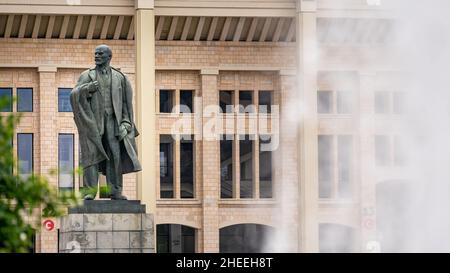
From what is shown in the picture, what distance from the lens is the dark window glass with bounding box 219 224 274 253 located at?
52.2 m

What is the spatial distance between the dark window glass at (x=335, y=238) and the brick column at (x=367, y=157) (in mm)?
608

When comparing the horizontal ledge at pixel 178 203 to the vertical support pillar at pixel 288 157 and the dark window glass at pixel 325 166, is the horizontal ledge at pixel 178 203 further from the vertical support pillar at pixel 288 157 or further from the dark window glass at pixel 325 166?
the dark window glass at pixel 325 166

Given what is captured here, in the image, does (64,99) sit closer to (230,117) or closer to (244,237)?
(230,117)

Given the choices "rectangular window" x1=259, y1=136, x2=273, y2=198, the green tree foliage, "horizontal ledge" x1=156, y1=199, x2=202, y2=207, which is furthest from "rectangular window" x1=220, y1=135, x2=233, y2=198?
the green tree foliage

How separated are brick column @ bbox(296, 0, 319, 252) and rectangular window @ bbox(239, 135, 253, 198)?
4.51 m

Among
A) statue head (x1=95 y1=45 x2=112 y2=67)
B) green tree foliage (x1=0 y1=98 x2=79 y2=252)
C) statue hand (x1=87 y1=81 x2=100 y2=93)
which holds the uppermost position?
statue head (x1=95 y1=45 x2=112 y2=67)

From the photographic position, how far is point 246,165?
52.7m

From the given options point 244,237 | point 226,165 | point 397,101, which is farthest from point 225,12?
point 244,237

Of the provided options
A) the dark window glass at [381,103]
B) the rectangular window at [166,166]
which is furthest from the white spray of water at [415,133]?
the rectangular window at [166,166]

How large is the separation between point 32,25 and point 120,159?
24043 millimetres

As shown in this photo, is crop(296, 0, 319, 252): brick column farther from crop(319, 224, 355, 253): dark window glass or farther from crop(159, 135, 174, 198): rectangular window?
crop(159, 135, 174, 198): rectangular window

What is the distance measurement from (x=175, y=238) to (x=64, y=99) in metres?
6.14

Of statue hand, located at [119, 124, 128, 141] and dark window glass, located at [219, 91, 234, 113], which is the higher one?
dark window glass, located at [219, 91, 234, 113]
